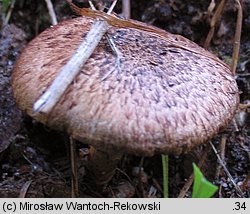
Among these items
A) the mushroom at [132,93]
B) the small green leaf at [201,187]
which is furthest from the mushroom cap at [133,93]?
the small green leaf at [201,187]

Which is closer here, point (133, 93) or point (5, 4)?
point (133, 93)

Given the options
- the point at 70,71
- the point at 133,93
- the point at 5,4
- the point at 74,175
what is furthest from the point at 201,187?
the point at 5,4

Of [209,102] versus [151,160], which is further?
[151,160]

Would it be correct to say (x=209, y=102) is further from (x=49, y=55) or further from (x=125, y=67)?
(x=49, y=55)

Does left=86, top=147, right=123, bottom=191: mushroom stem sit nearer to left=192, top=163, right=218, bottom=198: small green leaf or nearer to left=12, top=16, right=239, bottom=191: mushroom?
left=12, top=16, right=239, bottom=191: mushroom

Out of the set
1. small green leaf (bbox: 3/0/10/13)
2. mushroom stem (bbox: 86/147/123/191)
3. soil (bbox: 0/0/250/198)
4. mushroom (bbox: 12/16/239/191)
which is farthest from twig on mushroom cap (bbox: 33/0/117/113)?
small green leaf (bbox: 3/0/10/13)

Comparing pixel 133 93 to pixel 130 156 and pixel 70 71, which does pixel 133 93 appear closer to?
pixel 70 71
